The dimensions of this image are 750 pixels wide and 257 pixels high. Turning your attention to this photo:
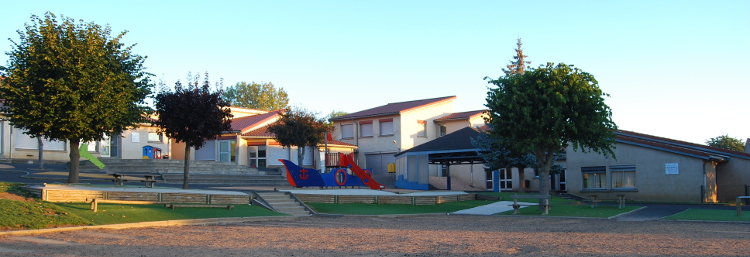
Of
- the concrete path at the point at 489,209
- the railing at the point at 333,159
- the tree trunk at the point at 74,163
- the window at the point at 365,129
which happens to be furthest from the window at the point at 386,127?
the tree trunk at the point at 74,163

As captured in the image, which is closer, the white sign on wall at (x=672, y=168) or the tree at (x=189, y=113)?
the tree at (x=189, y=113)

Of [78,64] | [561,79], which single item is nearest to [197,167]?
[78,64]

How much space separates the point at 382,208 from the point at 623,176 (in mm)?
14725

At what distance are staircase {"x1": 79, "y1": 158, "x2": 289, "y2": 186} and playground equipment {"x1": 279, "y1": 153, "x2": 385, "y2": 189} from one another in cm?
490

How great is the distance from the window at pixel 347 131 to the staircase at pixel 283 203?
25.1 m

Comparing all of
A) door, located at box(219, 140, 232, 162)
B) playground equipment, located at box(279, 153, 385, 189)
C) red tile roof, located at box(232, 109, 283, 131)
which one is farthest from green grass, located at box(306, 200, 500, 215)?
door, located at box(219, 140, 232, 162)

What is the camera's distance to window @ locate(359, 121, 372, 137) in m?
46.3

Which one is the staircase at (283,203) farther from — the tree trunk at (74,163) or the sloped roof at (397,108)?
the sloped roof at (397,108)

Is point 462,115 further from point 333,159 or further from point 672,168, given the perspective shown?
point 672,168

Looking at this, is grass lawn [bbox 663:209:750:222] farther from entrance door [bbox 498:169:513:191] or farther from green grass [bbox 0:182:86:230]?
entrance door [bbox 498:169:513:191]

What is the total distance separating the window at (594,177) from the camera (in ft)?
103

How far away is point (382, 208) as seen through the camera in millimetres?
22359

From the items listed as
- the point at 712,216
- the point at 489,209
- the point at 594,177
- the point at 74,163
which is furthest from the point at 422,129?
the point at 74,163

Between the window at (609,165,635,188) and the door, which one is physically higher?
the door
